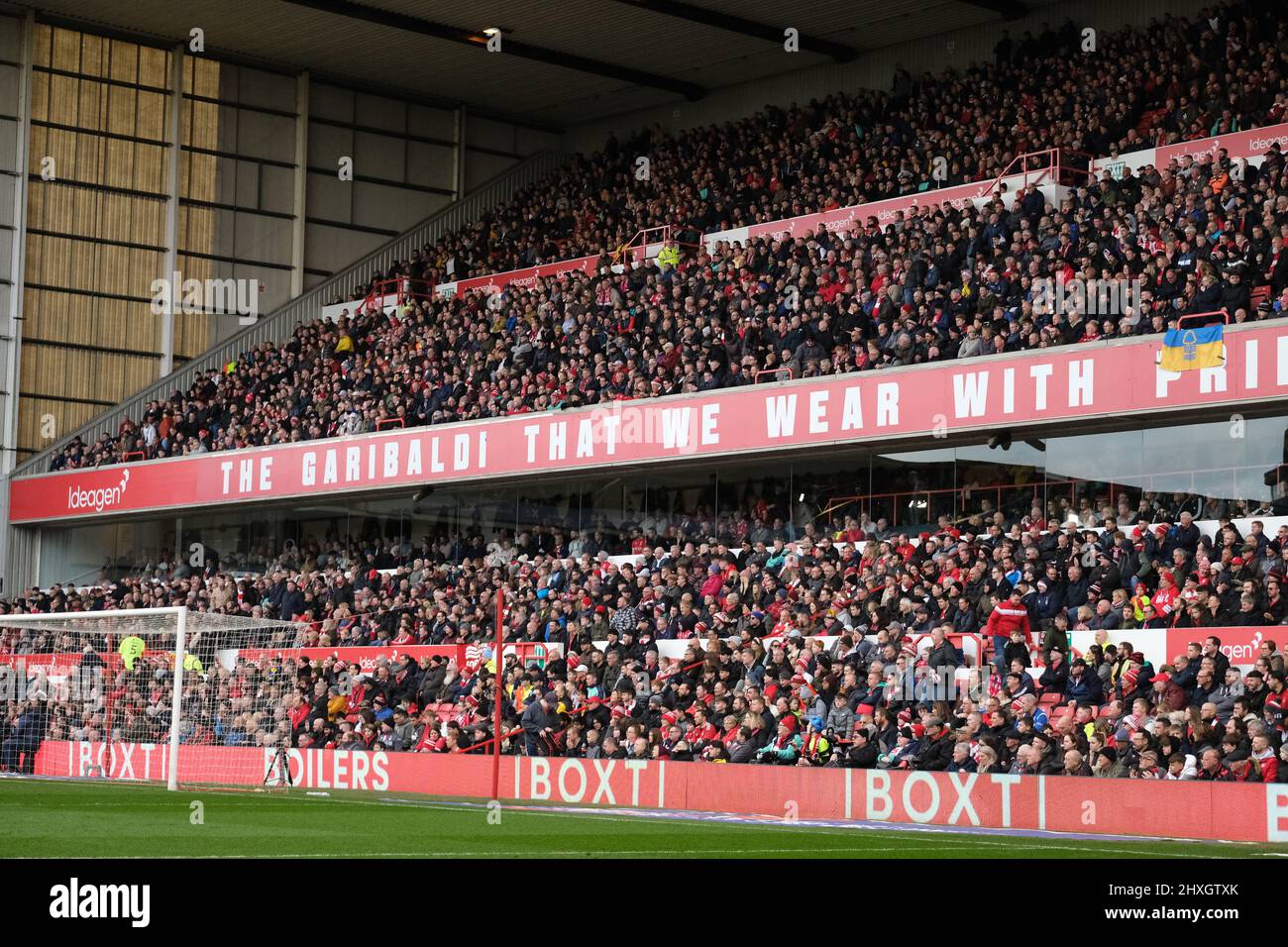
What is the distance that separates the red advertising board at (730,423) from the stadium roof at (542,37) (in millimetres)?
10580

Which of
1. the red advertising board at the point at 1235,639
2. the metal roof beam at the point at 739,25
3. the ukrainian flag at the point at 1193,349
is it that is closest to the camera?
the red advertising board at the point at 1235,639

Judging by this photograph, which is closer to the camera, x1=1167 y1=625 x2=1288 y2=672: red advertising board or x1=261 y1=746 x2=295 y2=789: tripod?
x1=1167 y1=625 x2=1288 y2=672: red advertising board

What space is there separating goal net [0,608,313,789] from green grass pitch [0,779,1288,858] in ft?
19.2

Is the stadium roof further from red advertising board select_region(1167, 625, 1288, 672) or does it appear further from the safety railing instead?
red advertising board select_region(1167, 625, 1288, 672)

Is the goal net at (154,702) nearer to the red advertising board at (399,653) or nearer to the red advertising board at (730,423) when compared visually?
the red advertising board at (399,653)

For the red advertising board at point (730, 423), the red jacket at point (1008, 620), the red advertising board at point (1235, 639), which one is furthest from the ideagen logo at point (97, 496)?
the red advertising board at point (1235, 639)

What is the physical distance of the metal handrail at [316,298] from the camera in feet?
139

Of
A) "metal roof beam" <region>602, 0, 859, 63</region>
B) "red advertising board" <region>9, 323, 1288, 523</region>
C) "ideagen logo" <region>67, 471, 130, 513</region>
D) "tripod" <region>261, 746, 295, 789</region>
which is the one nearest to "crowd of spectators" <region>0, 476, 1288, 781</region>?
"tripod" <region>261, 746, 295, 789</region>

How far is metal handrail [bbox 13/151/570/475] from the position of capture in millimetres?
42375

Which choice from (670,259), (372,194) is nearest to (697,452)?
(670,259)

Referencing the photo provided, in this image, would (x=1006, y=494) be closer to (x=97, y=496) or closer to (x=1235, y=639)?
(x=1235, y=639)

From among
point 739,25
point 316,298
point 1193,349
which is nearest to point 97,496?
point 316,298
